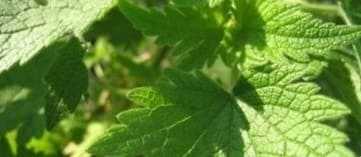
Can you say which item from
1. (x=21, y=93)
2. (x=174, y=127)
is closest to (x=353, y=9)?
(x=174, y=127)

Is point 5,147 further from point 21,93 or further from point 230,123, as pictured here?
point 230,123

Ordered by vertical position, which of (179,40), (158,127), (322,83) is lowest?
(322,83)

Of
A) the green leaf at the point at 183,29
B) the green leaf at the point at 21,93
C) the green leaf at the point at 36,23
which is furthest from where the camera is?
the green leaf at the point at 21,93

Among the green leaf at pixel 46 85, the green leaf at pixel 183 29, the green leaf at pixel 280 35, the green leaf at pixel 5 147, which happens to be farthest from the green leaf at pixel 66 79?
the green leaf at pixel 5 147

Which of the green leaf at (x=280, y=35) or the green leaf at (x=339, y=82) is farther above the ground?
the green leaf at (x=280, y=35)

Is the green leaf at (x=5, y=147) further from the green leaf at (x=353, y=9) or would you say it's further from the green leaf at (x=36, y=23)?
the green leaf at (x=353, y=9)

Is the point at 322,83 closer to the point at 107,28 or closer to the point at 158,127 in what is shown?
the point at 158,127

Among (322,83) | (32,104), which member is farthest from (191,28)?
(32,104)
